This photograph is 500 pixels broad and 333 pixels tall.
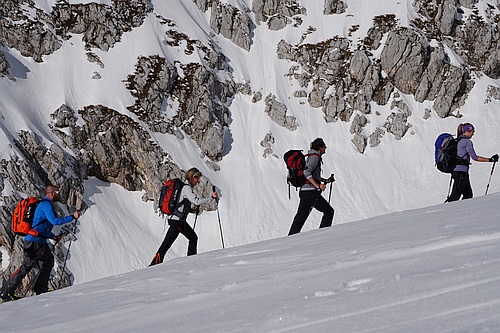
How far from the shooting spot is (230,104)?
148 ft

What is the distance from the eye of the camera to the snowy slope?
2.59 meters

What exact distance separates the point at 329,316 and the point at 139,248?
3086 centimetres

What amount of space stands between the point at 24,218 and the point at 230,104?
3706cm

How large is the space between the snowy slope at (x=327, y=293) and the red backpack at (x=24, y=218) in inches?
127

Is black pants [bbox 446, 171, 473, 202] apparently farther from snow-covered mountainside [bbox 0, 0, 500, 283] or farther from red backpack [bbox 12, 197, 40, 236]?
snow-covered mountainside [bbox 0, 0, 500, 283]

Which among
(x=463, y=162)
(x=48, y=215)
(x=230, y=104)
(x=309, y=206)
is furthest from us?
(x=230, y=104)

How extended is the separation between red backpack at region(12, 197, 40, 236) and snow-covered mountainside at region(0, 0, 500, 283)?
2086 centimetres

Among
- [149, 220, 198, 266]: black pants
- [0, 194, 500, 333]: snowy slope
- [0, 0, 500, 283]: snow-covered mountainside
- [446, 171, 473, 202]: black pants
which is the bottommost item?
[0, 194, 500, 333]: snowy slope

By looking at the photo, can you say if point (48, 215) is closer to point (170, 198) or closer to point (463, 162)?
point (170, 198)

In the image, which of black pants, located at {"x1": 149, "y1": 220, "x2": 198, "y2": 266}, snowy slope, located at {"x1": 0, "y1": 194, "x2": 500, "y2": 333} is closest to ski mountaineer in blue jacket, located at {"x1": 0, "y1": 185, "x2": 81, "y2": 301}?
black pants, located at {"x1": 149, "y1": 220, "x2": 198, "y2": 266}

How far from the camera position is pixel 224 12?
50.4 m

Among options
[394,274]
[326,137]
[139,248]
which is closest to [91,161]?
[139,248]

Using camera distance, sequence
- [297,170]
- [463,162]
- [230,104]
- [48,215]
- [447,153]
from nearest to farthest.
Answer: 1. [48,215]
2. [297,170]
3. [463,162]
4. [447,153]
5. [230,104]

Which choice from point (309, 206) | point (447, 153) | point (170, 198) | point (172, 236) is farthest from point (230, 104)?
point (309, 206)
